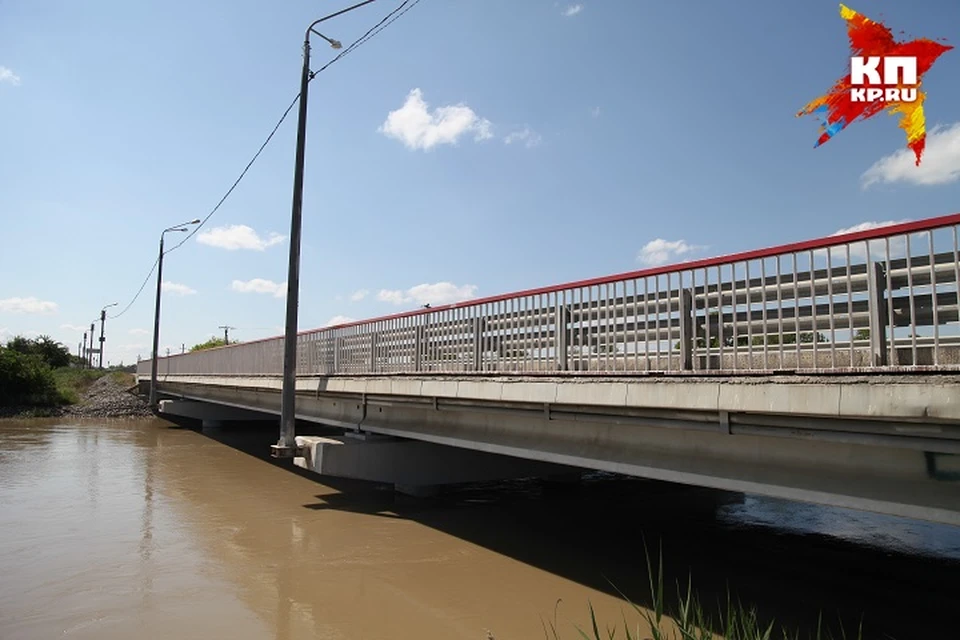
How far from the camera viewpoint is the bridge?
4.87 meters

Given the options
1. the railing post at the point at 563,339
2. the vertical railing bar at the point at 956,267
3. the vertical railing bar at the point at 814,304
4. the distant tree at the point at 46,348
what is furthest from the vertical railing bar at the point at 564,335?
the distant tree at the point at 46,348

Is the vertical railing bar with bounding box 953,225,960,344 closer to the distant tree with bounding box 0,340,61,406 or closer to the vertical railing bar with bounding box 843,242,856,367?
the vertical railing bar with bounding box 843,242,856,367

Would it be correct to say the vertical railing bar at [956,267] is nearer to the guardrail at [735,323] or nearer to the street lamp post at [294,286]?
the guardrail at [735,323]

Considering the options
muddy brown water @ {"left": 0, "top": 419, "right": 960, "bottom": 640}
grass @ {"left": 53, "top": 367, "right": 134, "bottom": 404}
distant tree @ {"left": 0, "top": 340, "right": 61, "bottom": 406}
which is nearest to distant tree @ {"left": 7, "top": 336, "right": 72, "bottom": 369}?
grass @ {"left": 53, "top": 367, "right": 134, "bottom": 404}

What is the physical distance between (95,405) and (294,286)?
33.3 metres

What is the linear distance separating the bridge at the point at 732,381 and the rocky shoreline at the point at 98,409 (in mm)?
33658

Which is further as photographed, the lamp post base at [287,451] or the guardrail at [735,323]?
the lamp post base at [287,451]

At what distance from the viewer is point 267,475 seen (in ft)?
56.9

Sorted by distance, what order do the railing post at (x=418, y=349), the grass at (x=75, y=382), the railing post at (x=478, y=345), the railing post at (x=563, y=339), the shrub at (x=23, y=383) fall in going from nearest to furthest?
the railing post at (x=563, y=339) < the railing post at (x=478, y=345) < the railing post at (x=418, y=349) < the shrub at (x=23, y=383) < the grass at (x=75, y=382)

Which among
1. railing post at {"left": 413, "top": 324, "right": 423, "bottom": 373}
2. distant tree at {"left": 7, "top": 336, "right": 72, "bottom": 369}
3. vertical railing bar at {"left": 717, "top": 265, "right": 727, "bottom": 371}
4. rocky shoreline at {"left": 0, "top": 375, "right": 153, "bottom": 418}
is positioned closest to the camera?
vertical railing bar at {"left": 717, "top": 265, "right": 727, "bottom": 371}

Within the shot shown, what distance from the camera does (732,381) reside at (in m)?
5.89

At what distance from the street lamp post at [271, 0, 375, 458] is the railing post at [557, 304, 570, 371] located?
6793 millimetres

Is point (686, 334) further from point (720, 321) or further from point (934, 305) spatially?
point (934, 305)

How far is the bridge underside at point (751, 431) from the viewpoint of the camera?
480 cm
